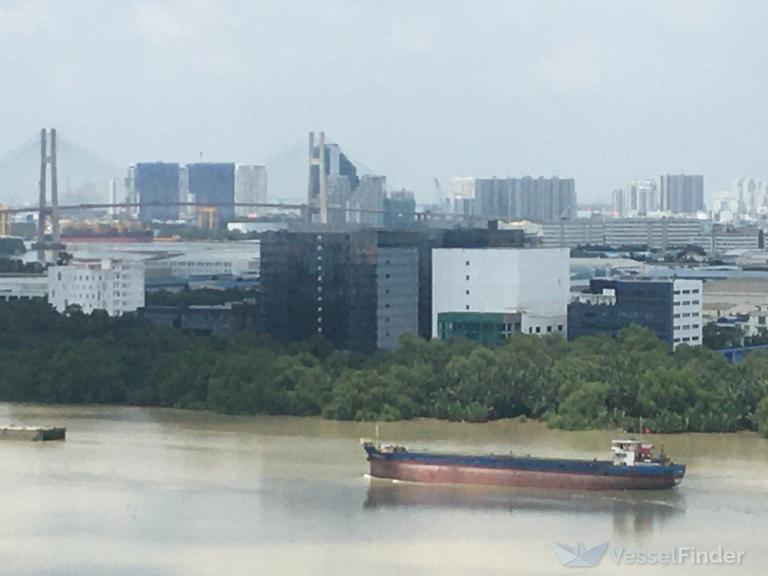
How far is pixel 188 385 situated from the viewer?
55.0 feet

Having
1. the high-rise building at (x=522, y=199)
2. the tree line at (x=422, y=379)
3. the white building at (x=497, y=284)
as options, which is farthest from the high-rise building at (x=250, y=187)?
the tree line at (x=422, y=379)

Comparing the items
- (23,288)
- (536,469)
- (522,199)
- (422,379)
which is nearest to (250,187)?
(522,199)

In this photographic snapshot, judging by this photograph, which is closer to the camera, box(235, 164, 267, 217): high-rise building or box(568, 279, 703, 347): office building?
box(568, 279, 703, 347): office building

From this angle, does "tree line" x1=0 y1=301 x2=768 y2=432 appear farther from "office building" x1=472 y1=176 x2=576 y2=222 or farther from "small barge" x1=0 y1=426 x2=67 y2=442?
"office building" x1=472 y1=176 x2=576 y2=222

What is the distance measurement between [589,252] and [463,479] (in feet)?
95.6

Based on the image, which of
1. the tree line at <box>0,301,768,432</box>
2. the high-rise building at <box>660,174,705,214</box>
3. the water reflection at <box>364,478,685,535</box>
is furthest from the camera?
the high-rise building at <box>660,174,705,214</box>

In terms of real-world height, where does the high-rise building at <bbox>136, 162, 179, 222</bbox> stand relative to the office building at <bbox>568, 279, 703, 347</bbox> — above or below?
above

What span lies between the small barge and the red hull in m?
2.25

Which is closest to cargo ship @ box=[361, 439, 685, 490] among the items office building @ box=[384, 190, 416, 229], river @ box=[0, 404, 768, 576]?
river @ box=[0, 404, 768, 576]

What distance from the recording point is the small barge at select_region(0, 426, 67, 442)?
14352 mm

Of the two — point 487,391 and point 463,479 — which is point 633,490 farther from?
point 487,391

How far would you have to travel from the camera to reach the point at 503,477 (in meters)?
12.6

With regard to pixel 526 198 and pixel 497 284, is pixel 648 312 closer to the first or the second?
pixel 497 284

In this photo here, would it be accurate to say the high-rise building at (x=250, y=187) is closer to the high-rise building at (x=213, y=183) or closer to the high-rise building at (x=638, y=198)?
the high-rise building at (x=213, y=183)
